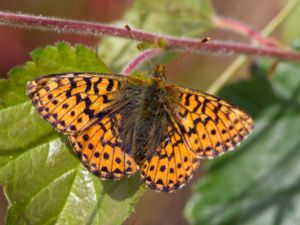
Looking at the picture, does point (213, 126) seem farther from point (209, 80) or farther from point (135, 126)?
point (209, 80)

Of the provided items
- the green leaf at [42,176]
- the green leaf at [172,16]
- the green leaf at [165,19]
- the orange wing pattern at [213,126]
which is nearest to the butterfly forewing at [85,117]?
the green leaf at [42,176]

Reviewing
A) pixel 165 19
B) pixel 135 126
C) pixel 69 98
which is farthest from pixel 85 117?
pixel 165 19

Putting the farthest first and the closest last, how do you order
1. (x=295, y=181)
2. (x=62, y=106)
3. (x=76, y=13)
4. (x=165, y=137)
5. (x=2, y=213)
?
(x=76, y=13) → (x=2, y=213) → (x=295, y=181) → (x=165, y=137) → (x=62, y=106)

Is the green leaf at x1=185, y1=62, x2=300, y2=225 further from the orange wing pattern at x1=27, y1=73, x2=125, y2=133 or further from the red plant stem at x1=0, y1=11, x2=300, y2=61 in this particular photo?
the orange wing pattern at x1=27, y1=73, x2=125, y2=133

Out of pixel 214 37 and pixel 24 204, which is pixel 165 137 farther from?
pixel 214 37

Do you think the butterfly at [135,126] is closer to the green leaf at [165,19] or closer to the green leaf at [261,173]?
the green leaf at [165,19]

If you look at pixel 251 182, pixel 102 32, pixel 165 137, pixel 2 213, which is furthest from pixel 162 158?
pixel 2 213

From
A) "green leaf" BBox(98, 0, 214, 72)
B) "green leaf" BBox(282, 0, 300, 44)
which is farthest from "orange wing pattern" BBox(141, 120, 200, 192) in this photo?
"green leaf" BBox(282, 0, 300, 44)
